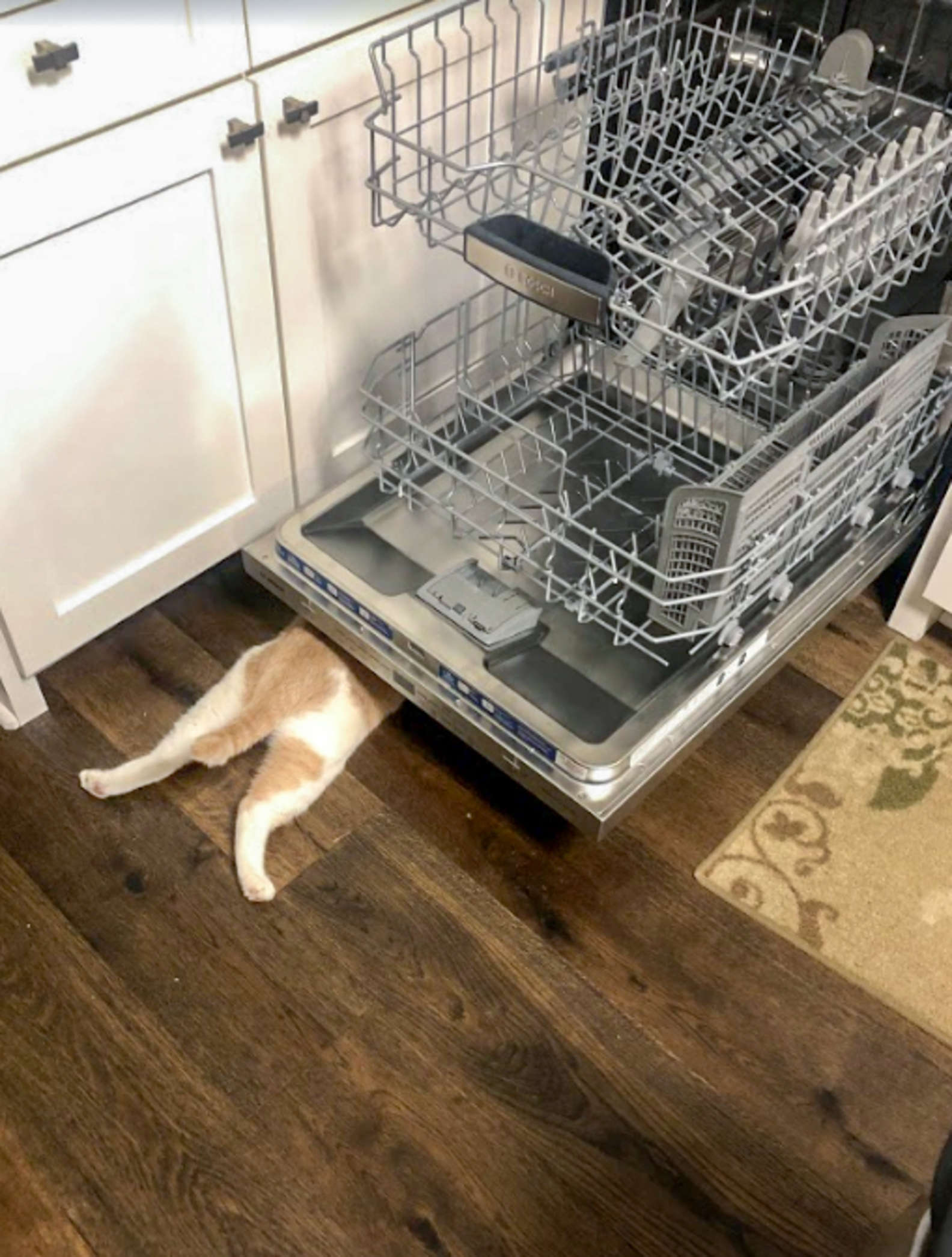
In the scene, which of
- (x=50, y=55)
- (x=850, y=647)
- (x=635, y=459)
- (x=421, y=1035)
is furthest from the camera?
(x=850, y=647)

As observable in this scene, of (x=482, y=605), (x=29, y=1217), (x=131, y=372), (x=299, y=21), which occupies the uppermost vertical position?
(x=299, y=21)

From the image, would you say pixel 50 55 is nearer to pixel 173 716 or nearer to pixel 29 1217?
pixel 173 716

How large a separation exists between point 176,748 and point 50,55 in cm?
63

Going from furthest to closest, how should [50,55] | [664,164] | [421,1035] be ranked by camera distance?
1. [664,164]
2. [421,1035]
3. [50,55]

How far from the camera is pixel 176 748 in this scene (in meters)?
1.19

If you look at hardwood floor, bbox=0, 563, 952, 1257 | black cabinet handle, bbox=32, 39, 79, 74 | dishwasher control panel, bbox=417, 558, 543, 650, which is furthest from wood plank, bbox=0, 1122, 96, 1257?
black cabinet handle, bbox=32, 39, 79, 74

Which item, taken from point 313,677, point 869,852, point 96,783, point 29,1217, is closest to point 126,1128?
point 29,1217

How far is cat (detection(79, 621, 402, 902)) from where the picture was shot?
3.76 feet

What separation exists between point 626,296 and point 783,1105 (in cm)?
69

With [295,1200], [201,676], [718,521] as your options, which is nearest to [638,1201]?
[295,1200]

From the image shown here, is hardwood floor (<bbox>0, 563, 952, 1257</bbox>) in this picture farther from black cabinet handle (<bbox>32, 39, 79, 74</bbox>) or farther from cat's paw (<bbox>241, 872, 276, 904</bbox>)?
black cabinet handle (<bbox>32, 39, 79, 74</bbox>)

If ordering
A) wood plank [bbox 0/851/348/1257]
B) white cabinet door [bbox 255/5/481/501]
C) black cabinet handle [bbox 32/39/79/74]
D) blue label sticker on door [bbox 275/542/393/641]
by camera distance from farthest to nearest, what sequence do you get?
1. blue label sticker on door [bbox 275/542/393/641]
2. white cabinet door [bbox 255/5/481/501]
3. wood plank [bbox 0/851/348/1257]
4. black cabinet handle [bbox 32/39/79/74]

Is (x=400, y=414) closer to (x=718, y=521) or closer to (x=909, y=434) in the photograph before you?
(x=718, y=521)

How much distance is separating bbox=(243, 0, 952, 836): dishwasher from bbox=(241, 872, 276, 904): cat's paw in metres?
0.22
